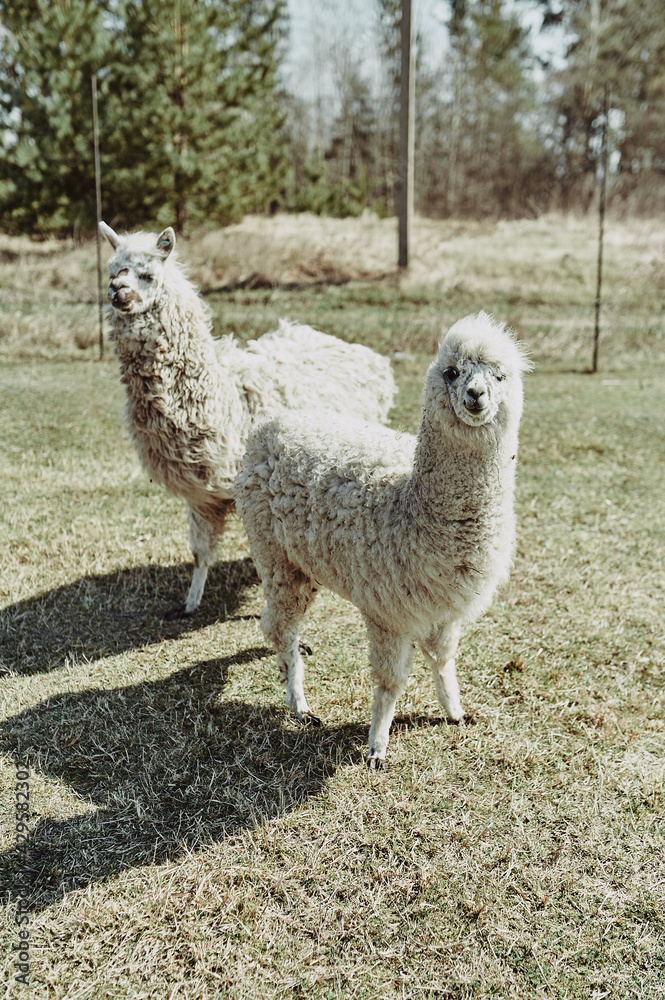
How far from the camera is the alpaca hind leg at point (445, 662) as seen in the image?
3.32m

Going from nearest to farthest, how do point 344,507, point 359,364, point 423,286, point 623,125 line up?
point 344,507, point 359,364, point 423,286, point 623,125

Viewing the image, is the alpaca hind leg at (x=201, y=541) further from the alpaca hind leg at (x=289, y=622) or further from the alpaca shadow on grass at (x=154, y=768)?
the alpaca hind leg at (x=289, y=622)

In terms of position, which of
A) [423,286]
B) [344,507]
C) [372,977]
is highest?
[423,286]

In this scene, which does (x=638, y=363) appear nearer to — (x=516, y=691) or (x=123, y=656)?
(x=516, y=691)

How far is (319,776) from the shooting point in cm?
325

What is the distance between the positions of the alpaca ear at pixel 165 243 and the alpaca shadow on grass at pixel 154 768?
7.85 feet

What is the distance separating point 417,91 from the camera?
34.1 m

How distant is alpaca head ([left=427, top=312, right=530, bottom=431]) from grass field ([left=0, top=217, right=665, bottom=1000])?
163cm

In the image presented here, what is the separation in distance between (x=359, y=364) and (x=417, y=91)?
33993mm

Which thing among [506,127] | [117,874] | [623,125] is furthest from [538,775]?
[506,127]

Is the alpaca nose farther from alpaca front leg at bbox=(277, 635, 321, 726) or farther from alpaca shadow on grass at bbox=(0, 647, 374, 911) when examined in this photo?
alpaca shadow on grass at bbox=(0, 647, 374, 911)

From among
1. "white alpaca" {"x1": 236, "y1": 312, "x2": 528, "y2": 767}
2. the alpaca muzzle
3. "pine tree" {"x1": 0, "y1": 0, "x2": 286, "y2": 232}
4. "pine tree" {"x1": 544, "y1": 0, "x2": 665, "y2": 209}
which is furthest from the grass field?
"pine tree" {"x1": 544, "y1": 0, "x2": 665, "y2": 209}

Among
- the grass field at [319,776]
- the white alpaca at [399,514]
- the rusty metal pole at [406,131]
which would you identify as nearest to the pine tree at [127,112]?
the rusty metal pole at [406,131]

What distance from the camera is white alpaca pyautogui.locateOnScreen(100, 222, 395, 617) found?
421cm
